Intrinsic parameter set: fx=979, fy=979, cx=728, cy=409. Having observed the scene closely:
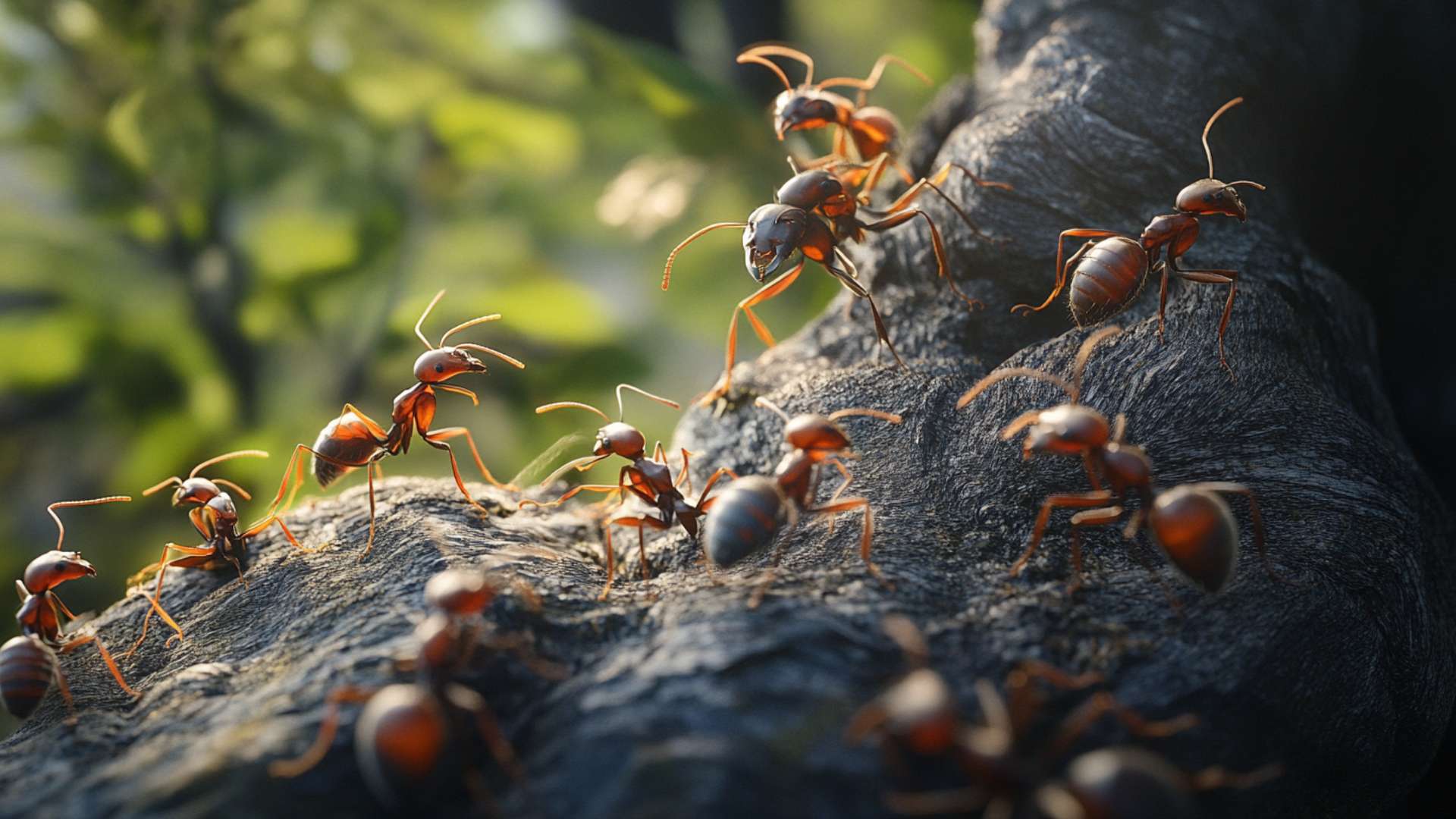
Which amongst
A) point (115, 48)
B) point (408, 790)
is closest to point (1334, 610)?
point (408, 790)

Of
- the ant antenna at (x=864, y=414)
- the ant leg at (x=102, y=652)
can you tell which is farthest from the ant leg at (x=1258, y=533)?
the ant leg at (x=102, y=652)

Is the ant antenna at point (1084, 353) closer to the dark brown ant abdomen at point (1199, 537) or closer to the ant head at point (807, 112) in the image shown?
the dark brown ant abdomen at point (1199, 537)

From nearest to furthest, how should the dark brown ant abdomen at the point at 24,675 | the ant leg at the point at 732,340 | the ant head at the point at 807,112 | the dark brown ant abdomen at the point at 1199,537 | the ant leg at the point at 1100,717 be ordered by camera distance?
→ the ant leg at the point at 1100,717
the dark brown ant abdomen at the point at 1199,537
the dark brown ant abdomen at the point at 24,675
the ant leg at the point at 732,340
the ant head at the point at 807,112

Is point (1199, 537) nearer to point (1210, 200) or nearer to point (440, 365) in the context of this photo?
point (1210, 200)

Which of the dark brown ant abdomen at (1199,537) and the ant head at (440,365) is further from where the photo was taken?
the ant head at (440,365)

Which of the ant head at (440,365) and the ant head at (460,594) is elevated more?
the ant head at (440,365)

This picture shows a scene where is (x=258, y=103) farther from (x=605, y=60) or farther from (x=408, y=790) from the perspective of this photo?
(x=408, y=790)
